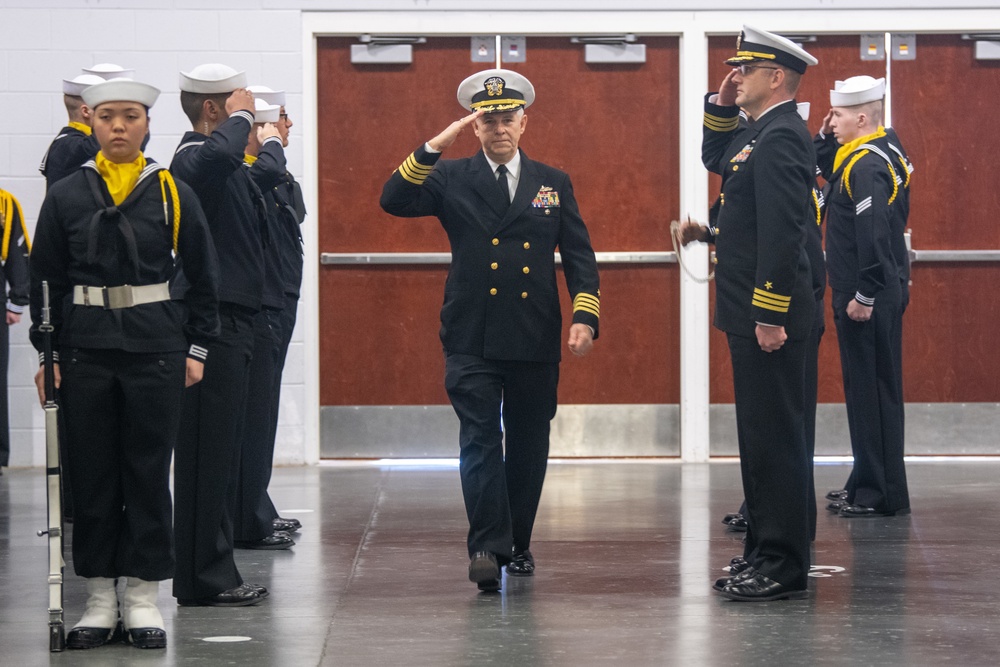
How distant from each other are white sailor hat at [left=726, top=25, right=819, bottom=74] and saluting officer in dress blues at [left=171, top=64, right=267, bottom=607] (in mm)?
1590

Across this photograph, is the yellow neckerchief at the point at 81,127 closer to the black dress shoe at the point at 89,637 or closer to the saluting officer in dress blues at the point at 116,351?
the saluting officer in dress blues at the point at 116,351

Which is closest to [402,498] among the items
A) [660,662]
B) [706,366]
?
[706,366]

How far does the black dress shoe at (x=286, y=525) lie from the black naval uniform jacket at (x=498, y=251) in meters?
1.54

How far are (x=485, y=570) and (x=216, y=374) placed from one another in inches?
40.7

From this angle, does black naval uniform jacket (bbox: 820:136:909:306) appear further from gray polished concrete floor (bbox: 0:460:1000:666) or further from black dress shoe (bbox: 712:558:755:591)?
black dress shoe (bbox: 712:558:755:591)

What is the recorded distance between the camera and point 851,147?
251 inches

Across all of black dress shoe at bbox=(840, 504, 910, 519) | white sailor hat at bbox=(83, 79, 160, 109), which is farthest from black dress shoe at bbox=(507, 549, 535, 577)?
white sailor hat at bbox=(83, 79, 160, 109)

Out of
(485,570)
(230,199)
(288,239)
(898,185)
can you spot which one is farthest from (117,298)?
(898,185)

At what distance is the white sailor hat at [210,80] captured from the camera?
176 inches

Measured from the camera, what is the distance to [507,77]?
15.7 ft

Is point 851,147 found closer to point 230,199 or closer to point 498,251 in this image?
point 498,251

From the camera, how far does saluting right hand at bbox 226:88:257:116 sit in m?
4.47

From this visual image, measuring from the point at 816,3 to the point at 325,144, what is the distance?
2.91 m

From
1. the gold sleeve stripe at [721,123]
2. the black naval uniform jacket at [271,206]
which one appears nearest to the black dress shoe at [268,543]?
the black naval uniform jacket at [271,206]
